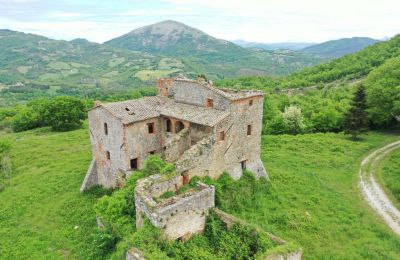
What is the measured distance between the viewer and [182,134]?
1121 inches

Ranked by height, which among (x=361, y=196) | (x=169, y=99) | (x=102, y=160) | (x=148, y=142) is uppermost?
(x=169, y=99)

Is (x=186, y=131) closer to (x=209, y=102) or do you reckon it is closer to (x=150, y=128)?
(x=209, y=102)

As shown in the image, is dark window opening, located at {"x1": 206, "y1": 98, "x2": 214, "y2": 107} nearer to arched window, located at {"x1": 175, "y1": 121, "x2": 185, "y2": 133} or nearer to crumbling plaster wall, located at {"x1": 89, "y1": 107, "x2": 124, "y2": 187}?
arched window, located at {"x1": 175, "y1": 121, "x2": 185, "y2": 133}

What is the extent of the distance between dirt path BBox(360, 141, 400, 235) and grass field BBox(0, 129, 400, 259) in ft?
2.76

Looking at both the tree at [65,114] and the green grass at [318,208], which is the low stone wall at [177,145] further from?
the tree at [65,114]

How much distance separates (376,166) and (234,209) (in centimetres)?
2148

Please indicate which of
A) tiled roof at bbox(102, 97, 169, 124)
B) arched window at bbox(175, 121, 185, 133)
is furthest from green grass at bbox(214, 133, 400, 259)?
tiled roof at bbox(102, 97, 169, 124)

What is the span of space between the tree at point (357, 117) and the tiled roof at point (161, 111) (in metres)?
29.0

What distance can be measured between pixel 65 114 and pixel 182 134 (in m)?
46.6

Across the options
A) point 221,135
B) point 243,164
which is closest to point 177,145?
point 221,135

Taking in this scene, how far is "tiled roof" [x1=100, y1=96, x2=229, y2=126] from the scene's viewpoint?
28.0 metres

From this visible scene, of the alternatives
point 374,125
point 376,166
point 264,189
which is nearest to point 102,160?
point 264,189

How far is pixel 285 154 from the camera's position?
4366 cm

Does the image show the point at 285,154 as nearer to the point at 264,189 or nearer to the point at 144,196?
the point at 264,189
